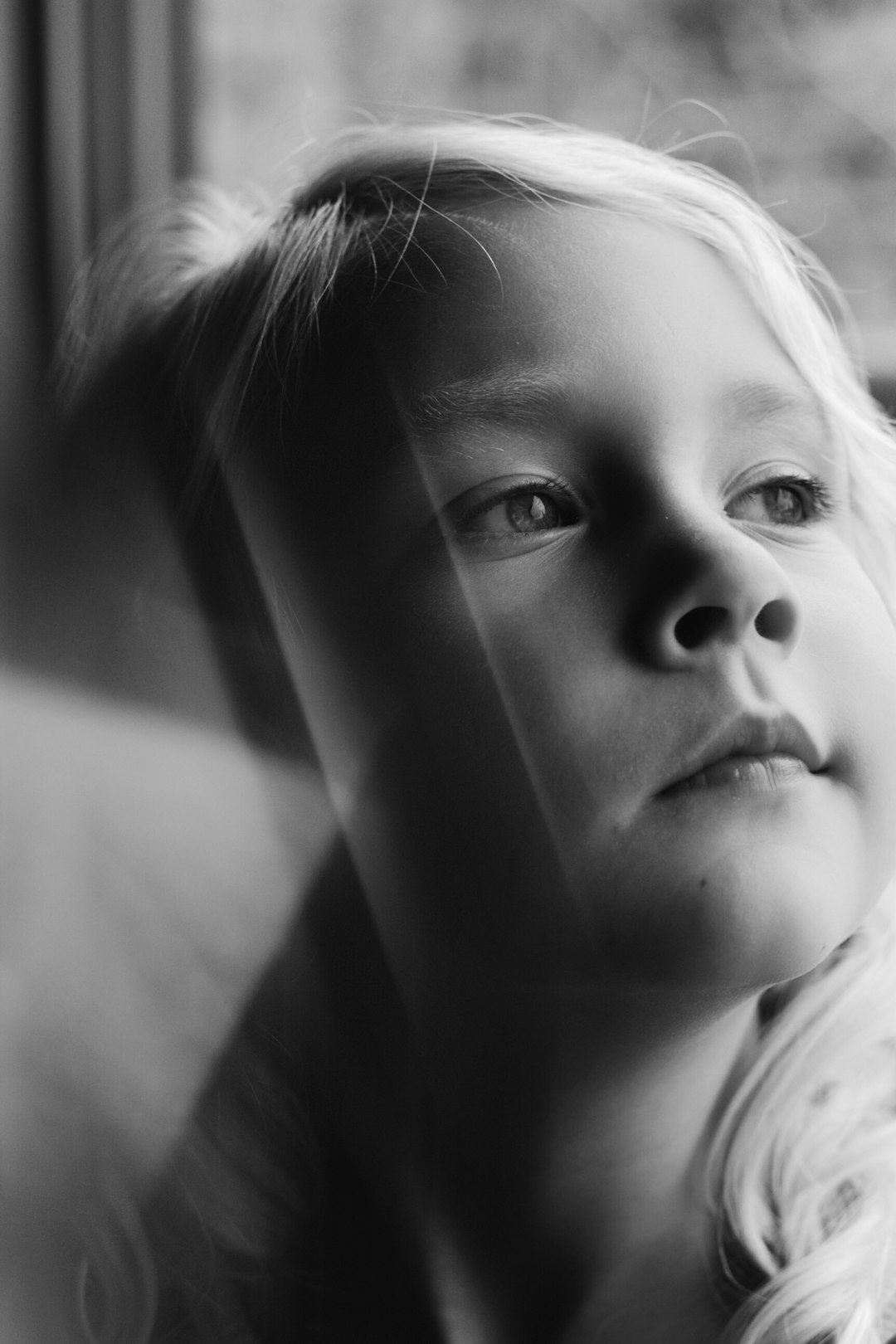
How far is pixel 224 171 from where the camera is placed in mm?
842

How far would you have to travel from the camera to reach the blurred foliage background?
0.70m

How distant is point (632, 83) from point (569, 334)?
1.02 ft

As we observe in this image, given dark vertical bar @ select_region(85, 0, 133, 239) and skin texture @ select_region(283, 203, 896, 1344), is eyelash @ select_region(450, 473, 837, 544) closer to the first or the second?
skin texture @ select_region(283, 203, 896, 1344)

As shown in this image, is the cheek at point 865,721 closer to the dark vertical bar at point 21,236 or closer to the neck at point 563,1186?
the neck at point 563,1186

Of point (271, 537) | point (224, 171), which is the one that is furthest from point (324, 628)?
point (224, 171)

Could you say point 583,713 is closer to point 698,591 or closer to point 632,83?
point 698,591

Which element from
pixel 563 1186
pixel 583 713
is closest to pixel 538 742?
pixel 583 713

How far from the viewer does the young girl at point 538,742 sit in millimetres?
510

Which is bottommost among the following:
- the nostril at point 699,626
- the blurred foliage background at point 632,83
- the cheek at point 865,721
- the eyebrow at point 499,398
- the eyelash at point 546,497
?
the cheek at point 865,721

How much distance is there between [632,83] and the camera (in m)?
0.75

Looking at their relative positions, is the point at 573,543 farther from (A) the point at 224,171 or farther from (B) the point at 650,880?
(A) the point at 224,171

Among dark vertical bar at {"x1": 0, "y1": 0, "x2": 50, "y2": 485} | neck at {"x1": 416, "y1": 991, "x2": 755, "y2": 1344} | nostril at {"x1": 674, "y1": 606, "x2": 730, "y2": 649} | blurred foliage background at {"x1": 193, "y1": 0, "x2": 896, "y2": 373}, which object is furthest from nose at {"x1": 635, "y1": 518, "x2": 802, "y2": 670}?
dark vertical bar at {"x1": 0, "y1": 0, "x2": 50, "y2": 485}

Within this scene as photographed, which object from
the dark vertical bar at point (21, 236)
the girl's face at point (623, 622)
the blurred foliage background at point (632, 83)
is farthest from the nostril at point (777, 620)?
the dark vertical bar at point (21, 236)

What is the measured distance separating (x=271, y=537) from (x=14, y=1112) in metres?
0.35
